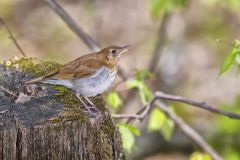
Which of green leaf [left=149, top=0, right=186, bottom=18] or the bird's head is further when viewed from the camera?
green leaf [left=149, top=0, right=186, bottom=18]

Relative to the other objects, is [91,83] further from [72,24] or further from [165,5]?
[165,5]

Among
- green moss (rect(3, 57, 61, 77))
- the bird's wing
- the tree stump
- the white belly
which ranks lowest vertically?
the tree stump

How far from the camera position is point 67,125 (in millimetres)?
2963

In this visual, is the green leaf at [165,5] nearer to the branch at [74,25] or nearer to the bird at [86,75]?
the branch at [74,25]

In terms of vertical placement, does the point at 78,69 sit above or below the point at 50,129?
above

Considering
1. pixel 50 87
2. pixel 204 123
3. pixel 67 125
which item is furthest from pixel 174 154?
pixel 67 125

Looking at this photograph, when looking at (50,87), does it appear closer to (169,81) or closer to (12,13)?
(169,81)

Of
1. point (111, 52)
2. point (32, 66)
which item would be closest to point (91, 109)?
point (32, 66)

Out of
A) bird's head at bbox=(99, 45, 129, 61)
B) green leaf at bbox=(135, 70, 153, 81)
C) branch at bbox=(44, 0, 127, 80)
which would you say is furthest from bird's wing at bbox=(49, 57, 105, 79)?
branch at bbox=(44, 0, 127, 80)

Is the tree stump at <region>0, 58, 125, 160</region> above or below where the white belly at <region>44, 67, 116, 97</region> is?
below

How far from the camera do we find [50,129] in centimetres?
292

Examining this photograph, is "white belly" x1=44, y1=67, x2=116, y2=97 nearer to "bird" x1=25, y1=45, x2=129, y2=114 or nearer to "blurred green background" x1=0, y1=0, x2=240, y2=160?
"bird" x1=25, y1=45, x2=129, y2=114

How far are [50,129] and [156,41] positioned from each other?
729 centimetres

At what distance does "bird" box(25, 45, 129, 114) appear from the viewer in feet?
11.7
